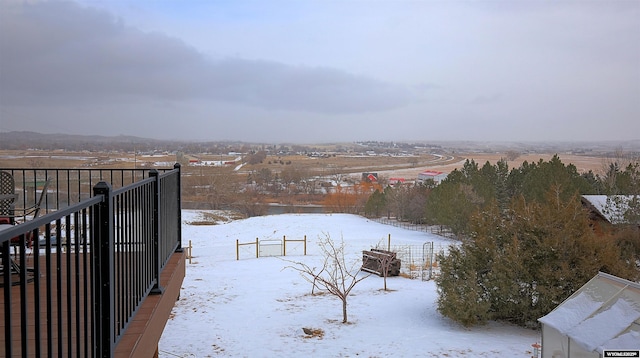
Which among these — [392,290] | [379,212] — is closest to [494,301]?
[392,290]

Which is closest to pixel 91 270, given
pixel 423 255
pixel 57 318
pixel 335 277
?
pixel 57 318

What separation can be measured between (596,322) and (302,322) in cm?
787

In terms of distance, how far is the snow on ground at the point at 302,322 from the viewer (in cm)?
1116

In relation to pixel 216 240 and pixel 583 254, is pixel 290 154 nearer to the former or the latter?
pixel 216 240

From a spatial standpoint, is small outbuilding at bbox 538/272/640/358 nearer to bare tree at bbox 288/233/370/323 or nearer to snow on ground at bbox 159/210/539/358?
snow on ground at bbox 159/210/539/358

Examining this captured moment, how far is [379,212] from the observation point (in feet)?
146

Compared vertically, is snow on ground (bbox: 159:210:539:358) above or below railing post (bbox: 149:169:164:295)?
below

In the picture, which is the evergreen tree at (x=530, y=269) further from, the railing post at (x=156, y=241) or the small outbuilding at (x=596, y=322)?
the railing post at (x=156, y=241)

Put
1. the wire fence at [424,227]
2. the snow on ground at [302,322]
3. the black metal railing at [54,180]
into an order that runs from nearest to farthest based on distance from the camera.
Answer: the black metal railing at [54,180]
the snow on ground at [302,322]
the wire fence at [424,227]

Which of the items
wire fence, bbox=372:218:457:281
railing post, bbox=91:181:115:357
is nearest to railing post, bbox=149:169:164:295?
railing post, bbox=91:181:115:357

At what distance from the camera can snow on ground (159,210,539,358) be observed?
1116 cm

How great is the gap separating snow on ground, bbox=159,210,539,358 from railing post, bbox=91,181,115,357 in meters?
8.49

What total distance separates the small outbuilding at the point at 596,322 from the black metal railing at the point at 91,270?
5.87 meters

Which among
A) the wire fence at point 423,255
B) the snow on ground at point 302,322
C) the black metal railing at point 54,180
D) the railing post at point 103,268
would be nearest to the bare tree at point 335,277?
the snow on ground at point 302,322
